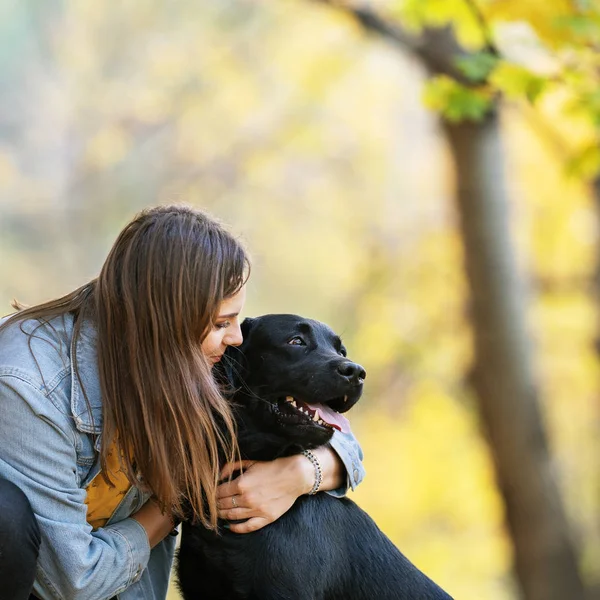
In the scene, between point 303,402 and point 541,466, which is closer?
point 303,402

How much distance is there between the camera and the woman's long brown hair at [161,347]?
2.36m

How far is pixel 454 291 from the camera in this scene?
31.7ft

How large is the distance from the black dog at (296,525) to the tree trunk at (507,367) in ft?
12.3

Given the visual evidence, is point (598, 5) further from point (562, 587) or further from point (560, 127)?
point (560, 127)

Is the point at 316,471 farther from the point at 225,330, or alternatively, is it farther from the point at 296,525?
the point at 225,330

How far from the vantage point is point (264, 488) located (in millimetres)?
2604

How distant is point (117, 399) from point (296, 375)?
0.52 metres

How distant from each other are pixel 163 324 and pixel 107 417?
0.27 metres

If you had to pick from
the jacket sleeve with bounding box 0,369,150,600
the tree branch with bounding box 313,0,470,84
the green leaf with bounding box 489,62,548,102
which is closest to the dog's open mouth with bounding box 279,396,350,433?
the jacket sleeve with bounding box 0,369,150,600

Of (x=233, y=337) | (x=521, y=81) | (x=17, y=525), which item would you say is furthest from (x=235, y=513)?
(x=521, y=81)

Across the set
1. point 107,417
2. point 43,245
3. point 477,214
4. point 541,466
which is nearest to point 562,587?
point 541,466

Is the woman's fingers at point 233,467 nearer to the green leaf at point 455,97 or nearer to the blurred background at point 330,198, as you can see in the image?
the green leaf at point 455,97

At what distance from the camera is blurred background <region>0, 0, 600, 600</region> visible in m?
9.60

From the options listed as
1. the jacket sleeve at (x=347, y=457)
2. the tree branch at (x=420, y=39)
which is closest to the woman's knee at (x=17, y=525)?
the jacket sleeve at (x=347, y=457)
